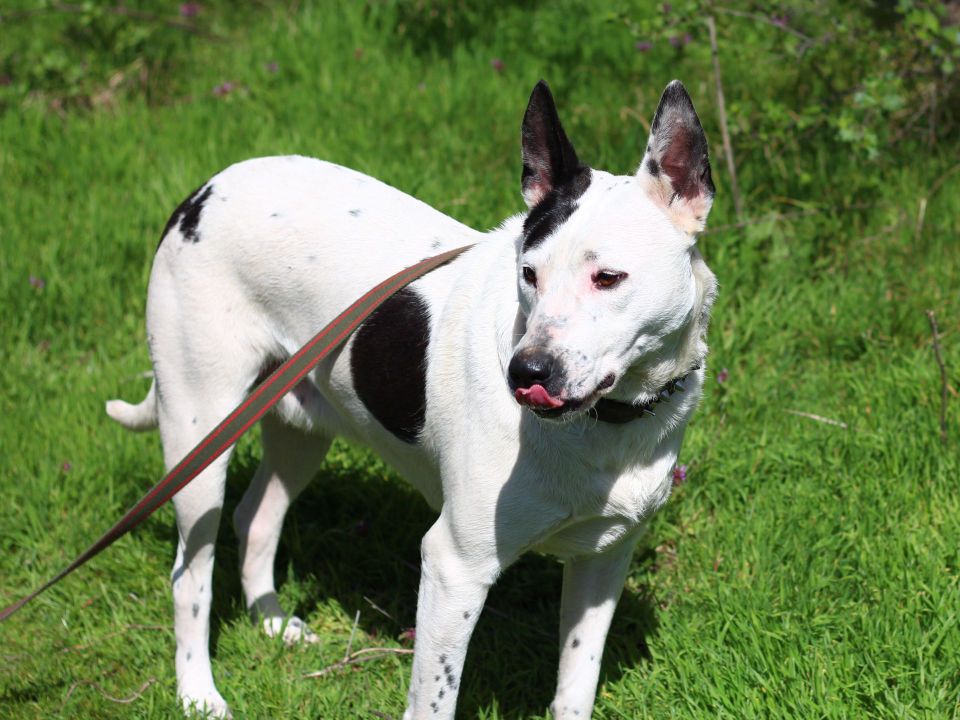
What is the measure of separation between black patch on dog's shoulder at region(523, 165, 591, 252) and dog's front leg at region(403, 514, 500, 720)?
829 millimetres

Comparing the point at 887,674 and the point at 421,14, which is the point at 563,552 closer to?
the point at 887,674

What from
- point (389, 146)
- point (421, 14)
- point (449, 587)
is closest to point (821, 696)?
point (449, 587)

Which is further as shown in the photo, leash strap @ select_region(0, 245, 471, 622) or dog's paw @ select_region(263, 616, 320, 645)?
dog's paw @ select_region(263, 616, 320, 645)

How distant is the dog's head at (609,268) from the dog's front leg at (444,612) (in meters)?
0.63

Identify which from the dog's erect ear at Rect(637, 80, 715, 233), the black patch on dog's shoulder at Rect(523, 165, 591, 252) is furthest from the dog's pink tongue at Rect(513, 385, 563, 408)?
the dog's erect ear at Rect(637, 80, 715, 233)

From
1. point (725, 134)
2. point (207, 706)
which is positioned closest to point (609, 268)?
point (207, 706)

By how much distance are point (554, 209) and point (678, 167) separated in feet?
1.06

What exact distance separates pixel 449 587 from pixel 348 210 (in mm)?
1247

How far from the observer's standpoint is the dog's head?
2566mm

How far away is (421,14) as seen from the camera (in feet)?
23.0

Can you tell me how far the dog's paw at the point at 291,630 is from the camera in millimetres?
4062

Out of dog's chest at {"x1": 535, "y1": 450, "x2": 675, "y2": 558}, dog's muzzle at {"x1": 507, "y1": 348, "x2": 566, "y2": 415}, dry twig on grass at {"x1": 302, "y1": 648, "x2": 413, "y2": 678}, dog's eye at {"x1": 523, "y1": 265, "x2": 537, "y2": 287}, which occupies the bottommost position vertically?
dry twig on grass at {"x1": 302, "y1": 648, "x2": 413, "y2": 678}

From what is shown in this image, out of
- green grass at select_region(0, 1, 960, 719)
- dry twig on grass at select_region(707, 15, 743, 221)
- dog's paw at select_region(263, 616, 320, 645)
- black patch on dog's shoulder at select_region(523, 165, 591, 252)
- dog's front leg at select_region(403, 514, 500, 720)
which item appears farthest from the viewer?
dry twig on grass at select_region(707, 15, 743, 221)

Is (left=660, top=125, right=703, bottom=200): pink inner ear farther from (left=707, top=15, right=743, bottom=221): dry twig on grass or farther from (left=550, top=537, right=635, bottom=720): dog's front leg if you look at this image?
(left=707, top=15, right=743, bottom=221): dry twig on grass
